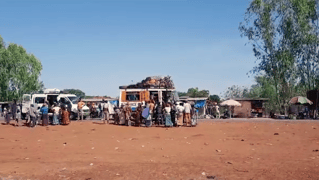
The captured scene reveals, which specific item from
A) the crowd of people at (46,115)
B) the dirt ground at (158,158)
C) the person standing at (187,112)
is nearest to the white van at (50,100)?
the crowd of people at (46,115)

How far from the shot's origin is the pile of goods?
2355 centimetres

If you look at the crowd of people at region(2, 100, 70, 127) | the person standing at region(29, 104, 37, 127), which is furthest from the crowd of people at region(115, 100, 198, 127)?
the person standing at region(29, 104, 37, 127)

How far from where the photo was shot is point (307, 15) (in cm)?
3656

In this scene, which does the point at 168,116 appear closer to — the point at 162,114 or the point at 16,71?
the point at 162,114

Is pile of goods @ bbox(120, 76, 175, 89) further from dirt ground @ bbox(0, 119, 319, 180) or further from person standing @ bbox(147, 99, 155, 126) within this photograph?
dirt ground @ bbox(0, 119, 319, 180)

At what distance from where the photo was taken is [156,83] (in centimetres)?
2433

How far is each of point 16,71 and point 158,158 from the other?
51284 mm

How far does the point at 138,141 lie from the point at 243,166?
20.5ft

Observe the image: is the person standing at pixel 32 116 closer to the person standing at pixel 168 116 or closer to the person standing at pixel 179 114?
the person standing at pixel 168 116

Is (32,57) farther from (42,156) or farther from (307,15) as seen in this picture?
(42,156)

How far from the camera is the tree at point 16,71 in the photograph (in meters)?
53.2

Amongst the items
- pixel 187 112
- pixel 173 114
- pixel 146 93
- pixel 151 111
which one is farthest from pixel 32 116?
pixel 187 112

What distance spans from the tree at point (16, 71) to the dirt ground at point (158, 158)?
4324cm

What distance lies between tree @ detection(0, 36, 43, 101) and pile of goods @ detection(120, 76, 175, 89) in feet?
121
